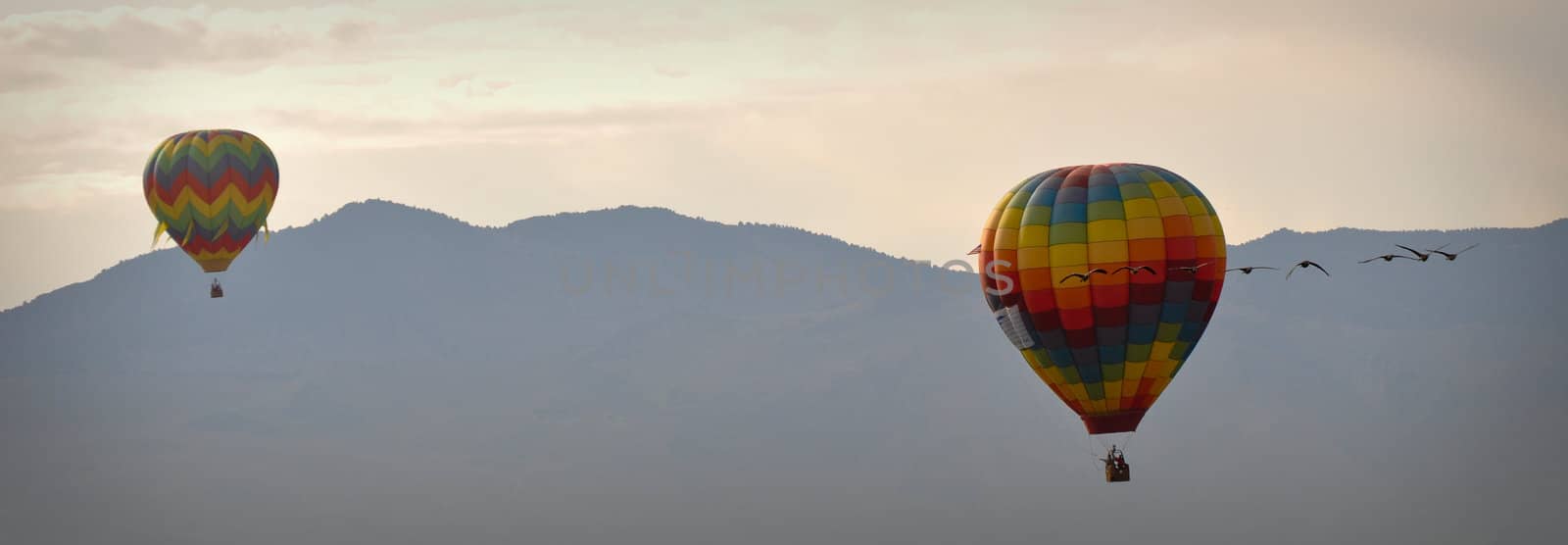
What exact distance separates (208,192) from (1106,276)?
6268 centimetres

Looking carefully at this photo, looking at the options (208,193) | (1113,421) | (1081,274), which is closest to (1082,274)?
(1081,274)

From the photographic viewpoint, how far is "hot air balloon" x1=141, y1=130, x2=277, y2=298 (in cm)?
12344

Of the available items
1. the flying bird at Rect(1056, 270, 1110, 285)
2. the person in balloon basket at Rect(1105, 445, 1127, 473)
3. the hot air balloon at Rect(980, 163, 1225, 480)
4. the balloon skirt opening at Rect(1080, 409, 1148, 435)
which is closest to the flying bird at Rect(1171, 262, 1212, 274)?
the hot air balloon at Rect(980, 163, 1225, 480)

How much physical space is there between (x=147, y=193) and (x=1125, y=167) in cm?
6474

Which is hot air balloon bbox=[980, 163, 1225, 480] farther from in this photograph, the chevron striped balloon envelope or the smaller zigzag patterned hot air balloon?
the smaller zigzag patterned hot air balloon


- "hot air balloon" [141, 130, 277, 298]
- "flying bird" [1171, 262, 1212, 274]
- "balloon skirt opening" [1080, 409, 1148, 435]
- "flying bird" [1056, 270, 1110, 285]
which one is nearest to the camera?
"flying bird" [1056, 270, 1110, 285]

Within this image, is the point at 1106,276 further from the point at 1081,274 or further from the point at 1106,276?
the point at 1081,274

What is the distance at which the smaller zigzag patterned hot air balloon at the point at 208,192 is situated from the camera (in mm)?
123500

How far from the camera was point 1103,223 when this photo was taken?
267ft

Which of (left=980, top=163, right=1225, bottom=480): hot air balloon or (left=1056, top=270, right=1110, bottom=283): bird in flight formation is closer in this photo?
(left=1056, top=270, right=1110, bottom=283): bird in flight formation

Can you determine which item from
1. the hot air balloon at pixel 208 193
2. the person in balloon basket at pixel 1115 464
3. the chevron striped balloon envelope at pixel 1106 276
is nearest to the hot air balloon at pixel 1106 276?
the chevron striped balloon envelope at pixel 1106 276

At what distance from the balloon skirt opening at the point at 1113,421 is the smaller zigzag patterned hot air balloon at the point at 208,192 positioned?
195 feet

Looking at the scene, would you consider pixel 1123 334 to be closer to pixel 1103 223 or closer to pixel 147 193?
pixel 1103 223

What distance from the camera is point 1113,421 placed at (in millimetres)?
83188
